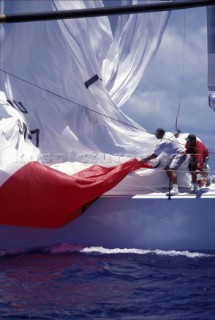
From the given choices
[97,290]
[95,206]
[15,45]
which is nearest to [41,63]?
[15,45]

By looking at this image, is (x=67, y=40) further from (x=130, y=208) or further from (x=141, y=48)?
(x=130, y=208)

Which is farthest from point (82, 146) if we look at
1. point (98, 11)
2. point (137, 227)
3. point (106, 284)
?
point (98, 11)

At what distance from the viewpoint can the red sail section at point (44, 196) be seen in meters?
7.62

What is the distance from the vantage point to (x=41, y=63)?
A: 920 centimetres

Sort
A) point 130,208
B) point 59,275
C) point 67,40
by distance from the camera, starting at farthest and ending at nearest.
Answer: point 67,40, point 130,208, point 59,275

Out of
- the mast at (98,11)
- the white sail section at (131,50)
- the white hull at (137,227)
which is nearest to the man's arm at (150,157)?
the white hull at (137,227)

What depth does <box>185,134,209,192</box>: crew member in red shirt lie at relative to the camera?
847 centimetres

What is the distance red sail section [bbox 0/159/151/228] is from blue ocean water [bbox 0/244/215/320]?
1.82ft

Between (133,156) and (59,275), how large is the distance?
3171 millimetres

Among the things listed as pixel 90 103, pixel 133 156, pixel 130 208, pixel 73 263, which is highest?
pixel 90 103

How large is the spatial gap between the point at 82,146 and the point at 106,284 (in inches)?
133

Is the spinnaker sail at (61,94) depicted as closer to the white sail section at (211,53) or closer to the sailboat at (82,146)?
the sailboat at (82,146)

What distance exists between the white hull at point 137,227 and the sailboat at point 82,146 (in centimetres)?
1

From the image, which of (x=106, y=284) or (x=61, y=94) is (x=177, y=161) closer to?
(x=61, y=94)
